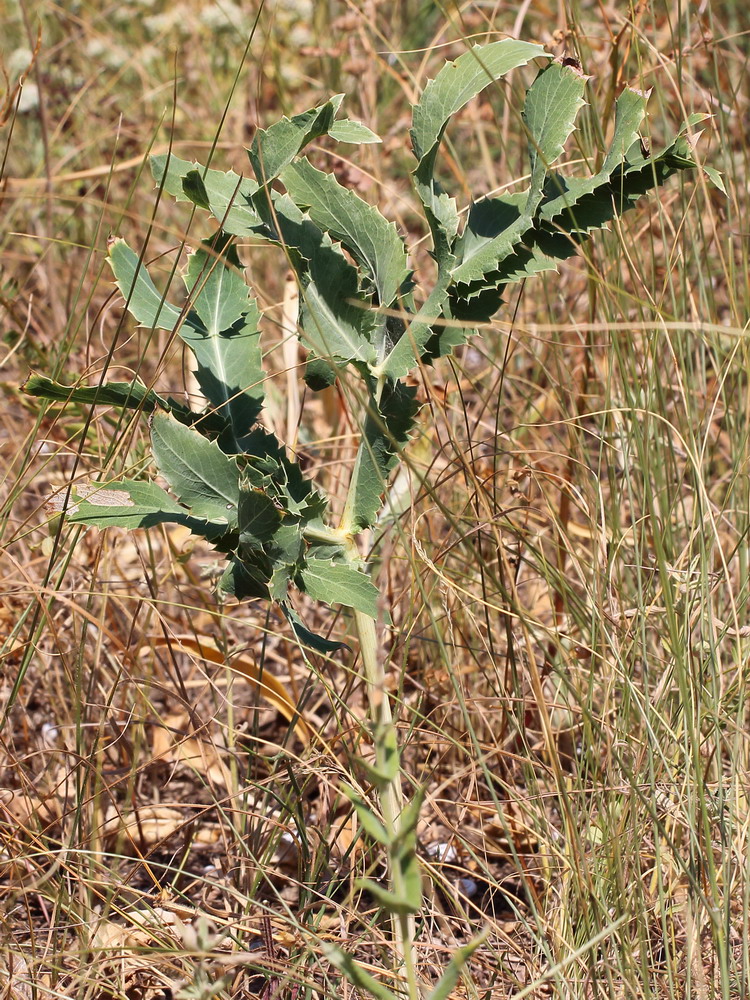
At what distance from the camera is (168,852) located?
1.57m

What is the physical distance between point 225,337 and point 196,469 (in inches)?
8.8

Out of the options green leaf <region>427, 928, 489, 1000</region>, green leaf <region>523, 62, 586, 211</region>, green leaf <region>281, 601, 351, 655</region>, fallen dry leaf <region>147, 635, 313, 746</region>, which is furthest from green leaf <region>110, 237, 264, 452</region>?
green leaf <region>427, 928, 489, 1000</region>

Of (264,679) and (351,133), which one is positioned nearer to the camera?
(351,133)

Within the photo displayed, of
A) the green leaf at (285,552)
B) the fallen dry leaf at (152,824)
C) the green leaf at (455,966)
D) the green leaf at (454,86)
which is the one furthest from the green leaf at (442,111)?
the fallen dry leaf at (152,824)

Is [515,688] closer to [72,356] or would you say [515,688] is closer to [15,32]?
[72,356]

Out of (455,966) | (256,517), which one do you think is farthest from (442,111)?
(455,966)

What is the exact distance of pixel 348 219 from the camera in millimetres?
1124

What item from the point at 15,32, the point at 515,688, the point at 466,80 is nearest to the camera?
the point at 466,80

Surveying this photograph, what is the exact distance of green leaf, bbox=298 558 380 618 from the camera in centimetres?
104

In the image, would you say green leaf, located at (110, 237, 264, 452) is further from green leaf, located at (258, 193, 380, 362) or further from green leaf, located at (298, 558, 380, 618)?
green leaf, located at (298, 558, 380, 618)

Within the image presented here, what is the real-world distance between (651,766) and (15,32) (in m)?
3.54

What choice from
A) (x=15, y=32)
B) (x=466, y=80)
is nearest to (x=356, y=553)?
(x=466, y=80)

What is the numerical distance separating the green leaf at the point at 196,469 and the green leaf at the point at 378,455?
0.15 m

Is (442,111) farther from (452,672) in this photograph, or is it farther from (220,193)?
(452,672)
